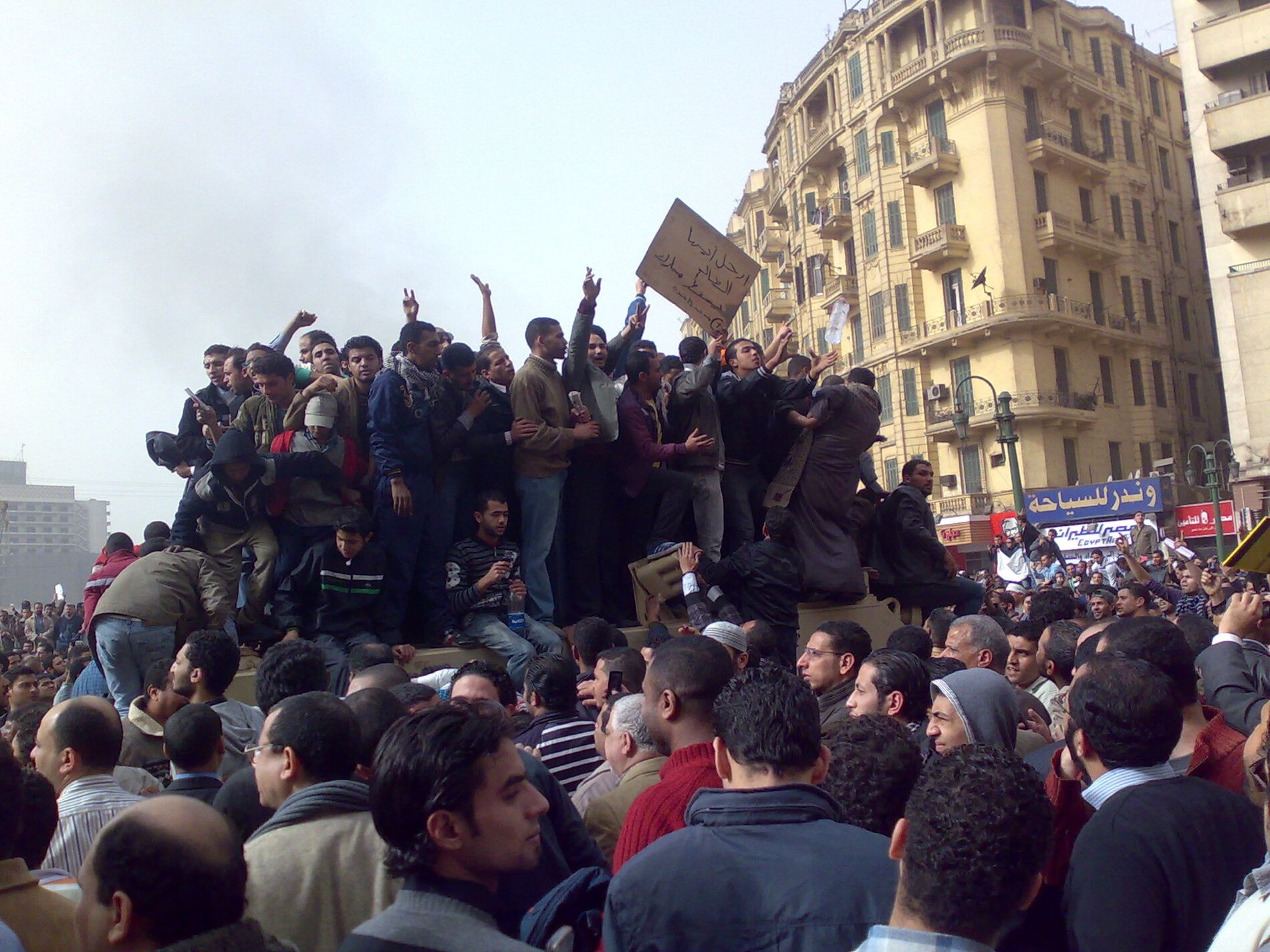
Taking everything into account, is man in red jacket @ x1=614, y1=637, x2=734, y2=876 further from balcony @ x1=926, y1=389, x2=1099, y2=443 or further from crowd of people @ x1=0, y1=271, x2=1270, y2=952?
balcony @ x1=926, y1=389, x2=1099, y2=443

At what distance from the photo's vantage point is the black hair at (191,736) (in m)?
3.65

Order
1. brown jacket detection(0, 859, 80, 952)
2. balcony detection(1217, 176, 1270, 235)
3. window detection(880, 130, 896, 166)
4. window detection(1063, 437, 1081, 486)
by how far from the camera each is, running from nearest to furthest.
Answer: brown jacket detection(0, 859, 80, 952)
balcony detection(1217, 176, 1270, 235)
window detection(1063, 437, 1081, 486)
window detection(880, 130, 896, 166)

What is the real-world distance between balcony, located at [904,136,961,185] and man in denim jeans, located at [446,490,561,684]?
40371 mm

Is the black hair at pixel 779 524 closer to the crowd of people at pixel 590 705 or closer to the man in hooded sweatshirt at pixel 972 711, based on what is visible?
the crowd of people at pixel 590 705

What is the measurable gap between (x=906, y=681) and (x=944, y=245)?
42.0 meters

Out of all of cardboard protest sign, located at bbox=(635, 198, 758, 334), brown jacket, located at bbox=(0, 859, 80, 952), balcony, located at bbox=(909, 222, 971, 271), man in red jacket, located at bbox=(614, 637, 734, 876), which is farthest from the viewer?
balcony, located at bbox=(909, 222, 971, 271)

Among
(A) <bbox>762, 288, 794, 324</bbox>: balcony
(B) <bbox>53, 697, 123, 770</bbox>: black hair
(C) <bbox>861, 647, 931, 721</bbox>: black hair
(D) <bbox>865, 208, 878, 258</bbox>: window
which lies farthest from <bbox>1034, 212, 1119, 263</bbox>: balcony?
(B) <bbox>53, 697, 123, 770</bbox>: black hair

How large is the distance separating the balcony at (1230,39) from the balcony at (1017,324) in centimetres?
980

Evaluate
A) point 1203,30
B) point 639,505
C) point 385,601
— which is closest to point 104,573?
point 385,601

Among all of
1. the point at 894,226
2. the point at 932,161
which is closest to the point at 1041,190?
the point at 932,161

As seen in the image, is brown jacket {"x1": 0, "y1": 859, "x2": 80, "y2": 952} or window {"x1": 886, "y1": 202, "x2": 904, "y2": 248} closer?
brown jacket {"x1": 0, "y1": 859, "x2": 80, "y2": 952}

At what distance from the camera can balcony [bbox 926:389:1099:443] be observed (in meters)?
43.2

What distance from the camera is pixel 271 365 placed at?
694 cm

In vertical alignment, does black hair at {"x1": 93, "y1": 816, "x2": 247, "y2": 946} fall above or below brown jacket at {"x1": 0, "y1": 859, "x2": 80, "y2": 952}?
above
